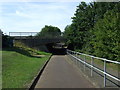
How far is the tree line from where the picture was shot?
75.7 ft

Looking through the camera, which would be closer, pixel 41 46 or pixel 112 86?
pixel 112 86

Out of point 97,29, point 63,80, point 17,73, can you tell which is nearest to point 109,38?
point 97,29

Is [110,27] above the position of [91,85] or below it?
above

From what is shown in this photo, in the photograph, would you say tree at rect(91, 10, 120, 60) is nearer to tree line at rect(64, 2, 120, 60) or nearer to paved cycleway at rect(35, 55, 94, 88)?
tree line at rect(64, 2, 120, 60)

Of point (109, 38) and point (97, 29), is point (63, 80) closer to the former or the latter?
point (109, 38)

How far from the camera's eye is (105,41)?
25.0 m

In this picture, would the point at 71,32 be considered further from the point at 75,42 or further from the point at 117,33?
the point at 117,33

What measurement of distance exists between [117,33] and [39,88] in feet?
36.7

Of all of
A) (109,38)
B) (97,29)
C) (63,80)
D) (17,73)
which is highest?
(97,29)

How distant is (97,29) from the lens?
29.2 meters

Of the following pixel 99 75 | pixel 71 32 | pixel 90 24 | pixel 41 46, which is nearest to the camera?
pixel 99 75

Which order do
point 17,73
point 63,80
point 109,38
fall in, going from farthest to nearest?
point 109,38
point 17,73
point 63,80

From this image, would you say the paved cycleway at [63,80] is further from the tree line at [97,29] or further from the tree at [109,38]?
the tree line at [97,29]

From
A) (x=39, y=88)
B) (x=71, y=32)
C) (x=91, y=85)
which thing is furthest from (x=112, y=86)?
(x=71, y=32)
